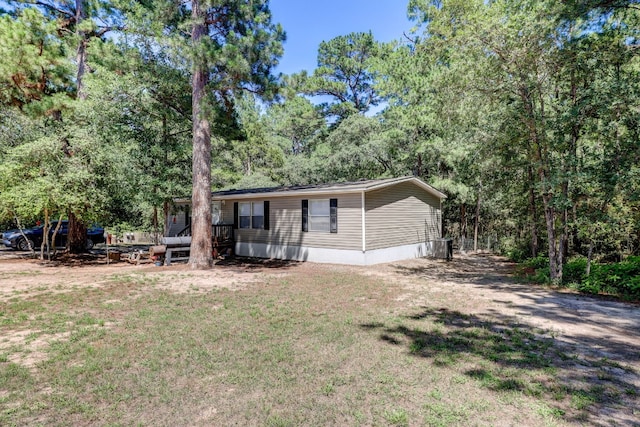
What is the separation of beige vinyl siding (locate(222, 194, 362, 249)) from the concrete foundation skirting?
0.19 m

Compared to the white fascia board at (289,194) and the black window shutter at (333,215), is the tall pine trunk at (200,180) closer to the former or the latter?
the white fascia board at (289,194)

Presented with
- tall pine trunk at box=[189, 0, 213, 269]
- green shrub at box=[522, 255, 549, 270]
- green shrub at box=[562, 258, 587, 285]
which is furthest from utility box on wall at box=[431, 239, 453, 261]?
tall pine trunk at box=[189, 0, 213, 269]

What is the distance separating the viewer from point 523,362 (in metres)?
4.05

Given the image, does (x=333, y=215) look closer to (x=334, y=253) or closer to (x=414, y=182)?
(x=334, y=253)

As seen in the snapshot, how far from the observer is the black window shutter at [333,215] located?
1273cm

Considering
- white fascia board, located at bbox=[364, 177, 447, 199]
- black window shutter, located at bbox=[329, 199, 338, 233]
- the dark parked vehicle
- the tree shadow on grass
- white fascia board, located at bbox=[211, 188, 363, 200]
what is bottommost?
the tree shadow on grass

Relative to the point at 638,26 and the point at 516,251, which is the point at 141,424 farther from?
the point at 516,251

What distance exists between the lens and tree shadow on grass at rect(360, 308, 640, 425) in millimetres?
3225

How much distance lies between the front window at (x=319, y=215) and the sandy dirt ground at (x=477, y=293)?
1788 mm

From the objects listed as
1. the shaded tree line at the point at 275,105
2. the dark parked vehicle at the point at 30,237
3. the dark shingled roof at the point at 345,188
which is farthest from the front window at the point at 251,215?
the dark parked vehicle at the point at 30,237

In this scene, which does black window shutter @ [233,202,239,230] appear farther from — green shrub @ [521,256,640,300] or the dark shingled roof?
green shrub @ [521,256,640,300]

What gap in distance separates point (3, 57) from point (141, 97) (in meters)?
4.66

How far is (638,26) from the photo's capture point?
24.9 feet

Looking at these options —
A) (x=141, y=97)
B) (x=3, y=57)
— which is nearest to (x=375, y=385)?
(x=141, y=97)
